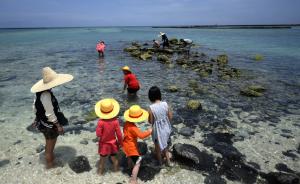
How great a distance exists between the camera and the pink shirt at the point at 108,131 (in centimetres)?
552

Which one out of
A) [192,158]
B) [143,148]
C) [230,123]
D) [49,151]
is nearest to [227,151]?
[192,158]

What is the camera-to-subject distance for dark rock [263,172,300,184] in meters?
5.70

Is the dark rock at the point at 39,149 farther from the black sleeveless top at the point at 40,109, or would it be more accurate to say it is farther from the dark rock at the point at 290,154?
the dark rock at the point at 290,154

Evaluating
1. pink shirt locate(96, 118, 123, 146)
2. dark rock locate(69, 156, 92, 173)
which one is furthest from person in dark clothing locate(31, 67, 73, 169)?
dark rock locate(69, 156, 92, 173)

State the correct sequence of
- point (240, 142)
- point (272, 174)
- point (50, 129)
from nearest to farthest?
point (50, 129) < point (272, 174) < point (240, 142)

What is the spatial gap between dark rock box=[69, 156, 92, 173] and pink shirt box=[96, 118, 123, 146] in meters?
1.30

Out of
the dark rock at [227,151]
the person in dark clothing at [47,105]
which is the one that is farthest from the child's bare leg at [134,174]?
the dark rock at [227,151]

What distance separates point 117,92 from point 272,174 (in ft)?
29.6

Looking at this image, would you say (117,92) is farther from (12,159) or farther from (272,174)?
(272,174)

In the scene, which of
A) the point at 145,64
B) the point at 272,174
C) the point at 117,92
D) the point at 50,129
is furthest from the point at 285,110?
the point at 145,64

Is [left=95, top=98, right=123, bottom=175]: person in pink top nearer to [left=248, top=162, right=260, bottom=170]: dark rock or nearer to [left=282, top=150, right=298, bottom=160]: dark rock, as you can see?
[left=248, top=162, right=260, bottom=170]: dark rock

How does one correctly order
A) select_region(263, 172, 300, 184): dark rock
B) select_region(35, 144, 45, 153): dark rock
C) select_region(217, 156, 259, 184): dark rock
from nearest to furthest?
select_region(263, 172, 300, 184): dark rock < select_region(217, 156, 259, 184): dark rock < select_region(35, 144, 45, 153): dark rock

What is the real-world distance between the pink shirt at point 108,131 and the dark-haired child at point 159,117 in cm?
86

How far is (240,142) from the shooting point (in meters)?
7.88
